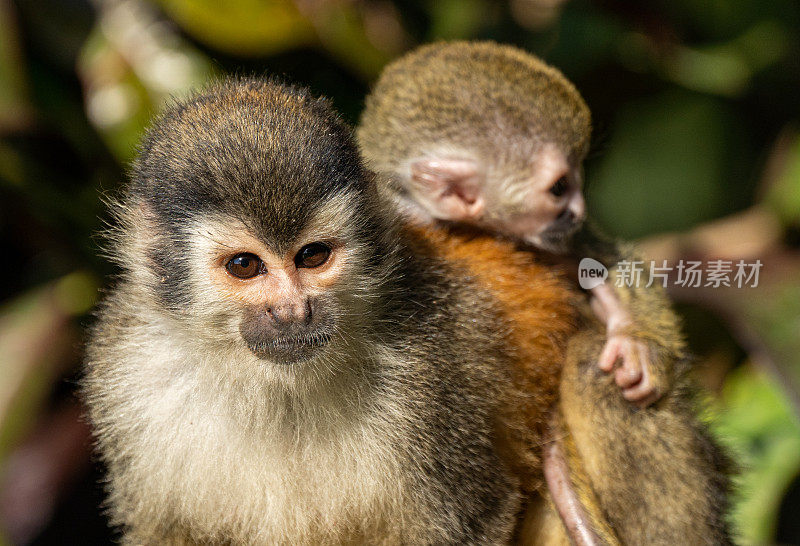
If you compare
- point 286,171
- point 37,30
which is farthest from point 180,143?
point 37,30

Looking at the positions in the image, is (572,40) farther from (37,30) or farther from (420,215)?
(37,30)

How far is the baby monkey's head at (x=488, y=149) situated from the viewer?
2.33 m

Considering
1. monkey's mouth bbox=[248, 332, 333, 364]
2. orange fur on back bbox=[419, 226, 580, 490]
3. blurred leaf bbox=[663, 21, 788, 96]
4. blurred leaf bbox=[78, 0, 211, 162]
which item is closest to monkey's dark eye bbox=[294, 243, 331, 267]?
monkey's mouth bbox=[248, 332, 333, 364]

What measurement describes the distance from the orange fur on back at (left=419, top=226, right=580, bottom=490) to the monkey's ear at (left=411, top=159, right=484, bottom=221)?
8cm

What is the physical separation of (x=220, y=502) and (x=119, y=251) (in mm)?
629

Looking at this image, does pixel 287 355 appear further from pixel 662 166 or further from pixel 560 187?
pixel 662 166

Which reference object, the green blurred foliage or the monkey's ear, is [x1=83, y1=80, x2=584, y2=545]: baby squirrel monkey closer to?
the monkey's ear

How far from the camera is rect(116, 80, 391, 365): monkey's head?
160cm

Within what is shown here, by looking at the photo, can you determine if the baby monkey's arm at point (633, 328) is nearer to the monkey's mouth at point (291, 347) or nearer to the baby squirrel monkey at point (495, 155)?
the baby squirrel monkey at point (495, 155)

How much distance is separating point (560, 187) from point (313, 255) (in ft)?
3.24

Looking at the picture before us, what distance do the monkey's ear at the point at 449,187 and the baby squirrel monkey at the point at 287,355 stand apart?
0.98 feet

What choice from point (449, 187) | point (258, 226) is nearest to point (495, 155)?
point (449, 187)

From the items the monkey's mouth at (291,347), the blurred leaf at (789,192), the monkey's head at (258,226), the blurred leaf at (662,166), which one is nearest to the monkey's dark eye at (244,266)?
the monkey's head at (258,226)

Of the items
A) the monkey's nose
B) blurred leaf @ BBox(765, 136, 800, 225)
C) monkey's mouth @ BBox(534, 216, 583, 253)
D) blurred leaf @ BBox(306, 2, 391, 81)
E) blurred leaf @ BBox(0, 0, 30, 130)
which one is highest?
blurred leaf @ BBox(306, 2, 391, 81)
